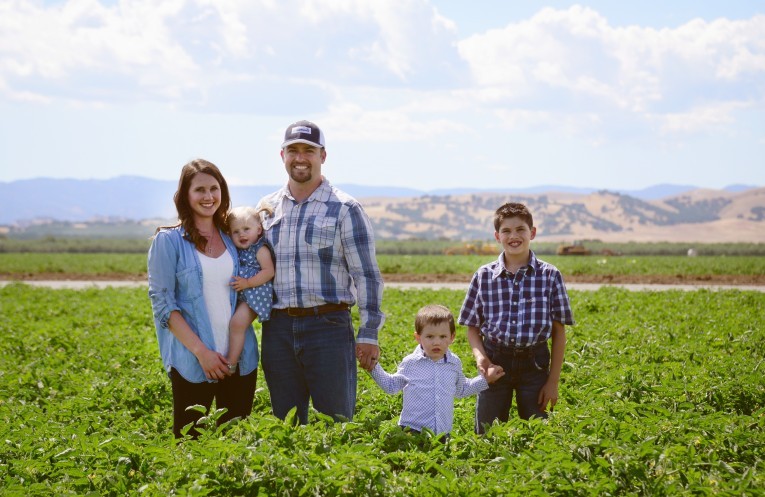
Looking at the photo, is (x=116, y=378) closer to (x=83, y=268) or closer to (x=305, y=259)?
Answer: (x=305, y=259)

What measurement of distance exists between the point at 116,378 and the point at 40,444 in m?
4.09

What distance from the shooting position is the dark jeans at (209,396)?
5402 mm

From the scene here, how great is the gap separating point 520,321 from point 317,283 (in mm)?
1581

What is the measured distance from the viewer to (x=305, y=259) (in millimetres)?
5395

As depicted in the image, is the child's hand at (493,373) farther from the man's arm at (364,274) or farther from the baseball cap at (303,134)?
the baseball cap at (303,134)

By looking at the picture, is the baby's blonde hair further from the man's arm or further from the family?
the man's arm

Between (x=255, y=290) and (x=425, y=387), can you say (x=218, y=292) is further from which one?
(x=425, y=387)

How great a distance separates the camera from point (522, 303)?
5777 millimetres

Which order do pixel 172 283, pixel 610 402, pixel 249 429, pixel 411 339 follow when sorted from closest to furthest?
pixel 249 429 → pixel 172 283 → pixel 610 402 → pixel 411 339

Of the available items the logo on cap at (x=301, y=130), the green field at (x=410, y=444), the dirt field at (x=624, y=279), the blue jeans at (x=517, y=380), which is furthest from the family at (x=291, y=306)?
the dirt field at (x=624, y=279)

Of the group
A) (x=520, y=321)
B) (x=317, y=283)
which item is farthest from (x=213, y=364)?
(x=520, y=321)

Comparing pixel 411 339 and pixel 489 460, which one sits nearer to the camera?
pixel 489 460

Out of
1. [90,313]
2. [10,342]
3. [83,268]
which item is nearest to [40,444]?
[10,342]

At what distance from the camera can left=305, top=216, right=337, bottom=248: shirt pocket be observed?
17.6 ft
